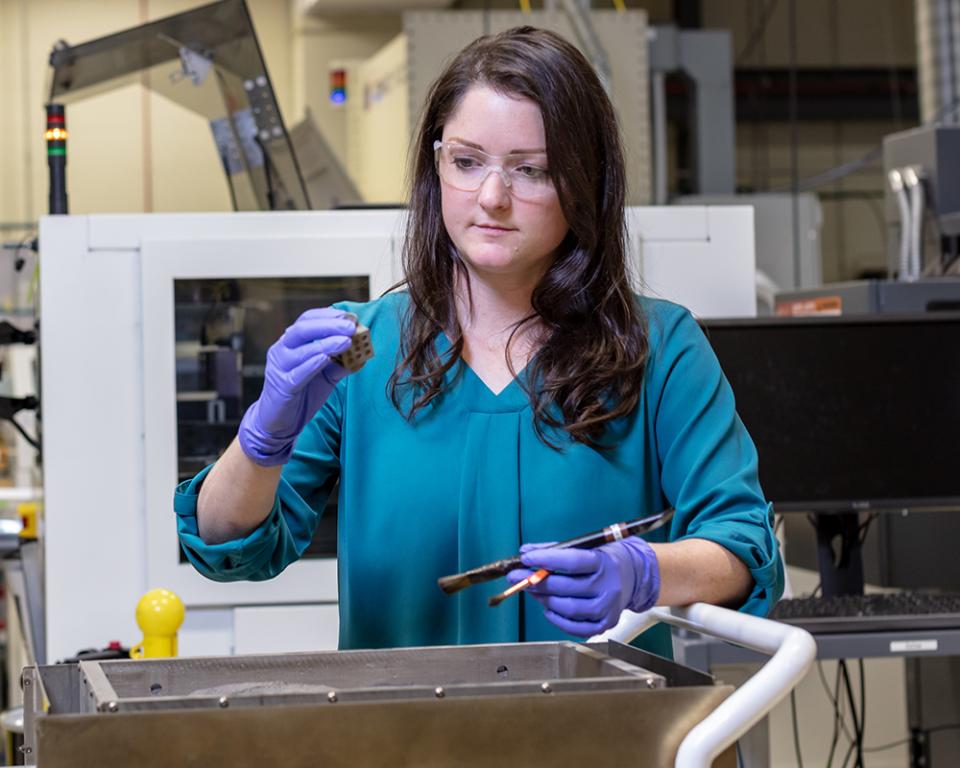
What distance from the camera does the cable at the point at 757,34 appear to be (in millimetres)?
9388

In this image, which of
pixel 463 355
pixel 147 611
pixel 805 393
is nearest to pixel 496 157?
pixel 463 355

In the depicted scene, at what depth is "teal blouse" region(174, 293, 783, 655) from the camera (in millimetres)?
1174

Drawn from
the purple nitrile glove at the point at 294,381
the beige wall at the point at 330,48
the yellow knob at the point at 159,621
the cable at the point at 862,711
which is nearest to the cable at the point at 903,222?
the cable at the point at 862,711

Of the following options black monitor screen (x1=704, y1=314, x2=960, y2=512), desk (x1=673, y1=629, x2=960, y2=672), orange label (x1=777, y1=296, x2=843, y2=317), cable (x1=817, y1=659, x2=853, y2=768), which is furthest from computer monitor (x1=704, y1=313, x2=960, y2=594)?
cable (x1=817, y1=659, x2=853, y2=768)

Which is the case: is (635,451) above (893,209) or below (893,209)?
below

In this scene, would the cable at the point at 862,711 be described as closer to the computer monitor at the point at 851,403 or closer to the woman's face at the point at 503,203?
the computer monitor at the point at 851,403

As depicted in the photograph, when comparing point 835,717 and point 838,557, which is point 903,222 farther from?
→ point 835,717

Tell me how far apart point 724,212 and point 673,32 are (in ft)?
9.83

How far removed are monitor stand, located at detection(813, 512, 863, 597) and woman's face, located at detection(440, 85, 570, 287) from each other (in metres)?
1.28

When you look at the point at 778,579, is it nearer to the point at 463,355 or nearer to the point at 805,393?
the point at 463,355

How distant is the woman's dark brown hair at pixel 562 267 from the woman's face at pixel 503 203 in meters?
0.01

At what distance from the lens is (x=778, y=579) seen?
112cm

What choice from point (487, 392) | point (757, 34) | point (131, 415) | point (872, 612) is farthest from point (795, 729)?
point (757, 34)

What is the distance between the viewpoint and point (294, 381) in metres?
1.02
